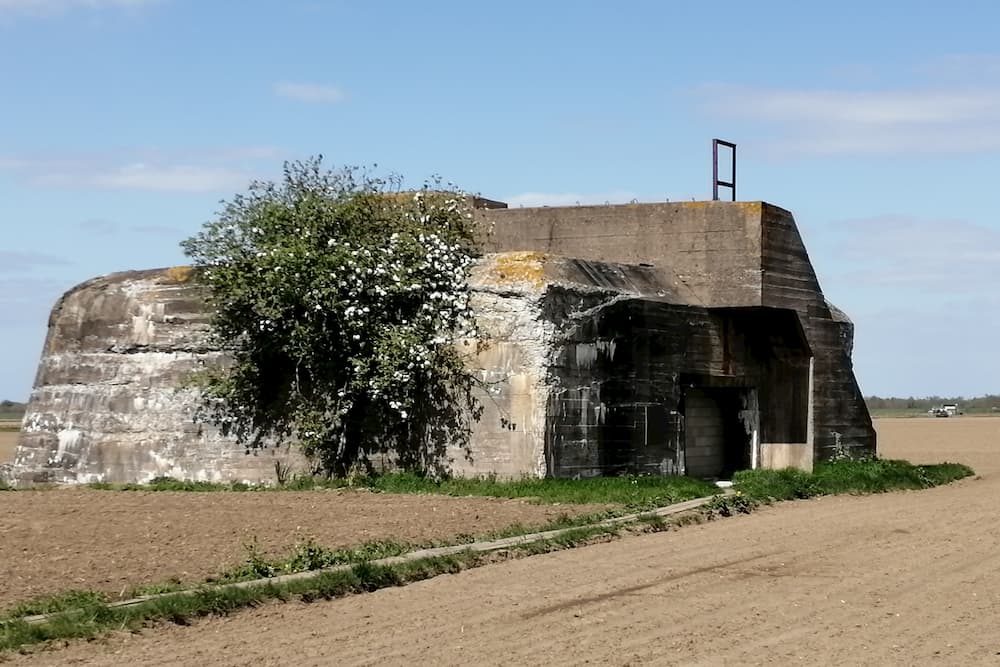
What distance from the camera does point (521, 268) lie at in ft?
66.5

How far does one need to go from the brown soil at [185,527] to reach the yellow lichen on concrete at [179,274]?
3.97 m

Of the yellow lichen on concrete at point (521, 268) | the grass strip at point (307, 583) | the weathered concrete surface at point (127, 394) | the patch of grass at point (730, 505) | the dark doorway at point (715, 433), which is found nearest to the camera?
the grass strip at point (307, 583)

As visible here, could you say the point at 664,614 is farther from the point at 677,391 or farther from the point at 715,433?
the point at 715,433

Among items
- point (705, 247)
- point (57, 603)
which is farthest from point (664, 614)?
point (705, 247)

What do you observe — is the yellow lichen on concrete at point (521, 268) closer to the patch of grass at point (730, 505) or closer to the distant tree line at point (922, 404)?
the patch of grass at point (730, 505)

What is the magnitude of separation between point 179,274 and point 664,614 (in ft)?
47.4

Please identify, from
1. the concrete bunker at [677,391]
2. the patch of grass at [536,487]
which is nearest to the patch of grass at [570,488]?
the patch of grass at [536,487]

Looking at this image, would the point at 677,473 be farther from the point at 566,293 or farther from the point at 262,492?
the point at 262,492

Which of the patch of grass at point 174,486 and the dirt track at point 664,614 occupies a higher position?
the patch of grass at point 174,486

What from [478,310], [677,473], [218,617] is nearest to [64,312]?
[478,310]

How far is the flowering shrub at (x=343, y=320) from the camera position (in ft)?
68.1

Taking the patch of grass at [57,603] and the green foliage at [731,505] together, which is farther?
the green foliage at [731,505]

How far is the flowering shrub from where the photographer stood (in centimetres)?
2075

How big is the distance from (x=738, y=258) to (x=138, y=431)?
10.0 meters
